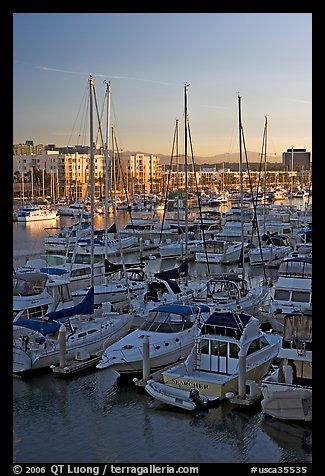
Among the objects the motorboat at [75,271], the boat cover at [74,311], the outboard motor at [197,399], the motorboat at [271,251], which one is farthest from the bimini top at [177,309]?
the motorboat at [271,251]

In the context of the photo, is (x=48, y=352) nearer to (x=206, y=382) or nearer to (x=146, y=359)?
(x=146, y=359)

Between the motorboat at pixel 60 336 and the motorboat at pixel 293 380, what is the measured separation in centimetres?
271

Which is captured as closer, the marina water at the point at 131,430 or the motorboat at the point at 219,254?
the marina water at the point at 131,430

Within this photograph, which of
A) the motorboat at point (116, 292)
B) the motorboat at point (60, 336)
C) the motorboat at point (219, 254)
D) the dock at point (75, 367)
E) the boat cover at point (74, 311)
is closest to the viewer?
the dock at point (75, 367)

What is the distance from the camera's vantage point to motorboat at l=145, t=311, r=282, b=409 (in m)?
5.98

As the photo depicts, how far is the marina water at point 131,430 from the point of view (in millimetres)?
4875

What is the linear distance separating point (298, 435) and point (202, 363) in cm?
153

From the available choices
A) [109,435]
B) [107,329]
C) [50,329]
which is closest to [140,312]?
[107,329]

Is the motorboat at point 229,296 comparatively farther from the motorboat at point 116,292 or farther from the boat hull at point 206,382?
the boat hull at point 206,382

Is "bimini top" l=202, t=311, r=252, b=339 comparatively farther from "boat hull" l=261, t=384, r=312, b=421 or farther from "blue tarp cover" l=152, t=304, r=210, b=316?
"boat hull" l=261, t=384, r=312, b=421

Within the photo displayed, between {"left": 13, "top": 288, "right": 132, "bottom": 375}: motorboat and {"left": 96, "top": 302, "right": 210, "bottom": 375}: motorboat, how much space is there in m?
0.65

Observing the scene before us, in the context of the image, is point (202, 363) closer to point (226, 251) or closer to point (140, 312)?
point (140, 312)

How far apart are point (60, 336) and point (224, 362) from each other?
81.1 inches

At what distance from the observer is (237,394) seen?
6047 millimetres
